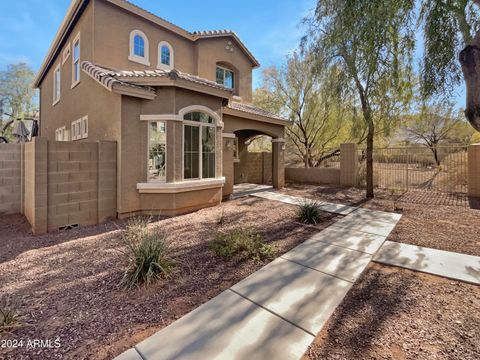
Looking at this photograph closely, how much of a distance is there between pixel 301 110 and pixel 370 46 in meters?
10.5

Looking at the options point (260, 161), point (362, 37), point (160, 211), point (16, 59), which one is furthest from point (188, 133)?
point (16, 59)

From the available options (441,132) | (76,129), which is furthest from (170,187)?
(441,132)

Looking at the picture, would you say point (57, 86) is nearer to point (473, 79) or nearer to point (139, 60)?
point (139, 60)

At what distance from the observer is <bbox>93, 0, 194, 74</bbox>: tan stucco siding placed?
9.59 metres

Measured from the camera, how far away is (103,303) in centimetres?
332

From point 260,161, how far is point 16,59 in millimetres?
33883

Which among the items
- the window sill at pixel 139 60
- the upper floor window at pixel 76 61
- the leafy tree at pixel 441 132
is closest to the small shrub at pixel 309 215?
the window sill at pixel 139 60

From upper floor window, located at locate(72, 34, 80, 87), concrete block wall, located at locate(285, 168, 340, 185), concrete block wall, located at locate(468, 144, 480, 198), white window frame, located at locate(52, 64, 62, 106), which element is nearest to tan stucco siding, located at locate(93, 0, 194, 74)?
upper floor window, located at locate(72, 34, 80, 87)

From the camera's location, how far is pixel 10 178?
768 centimetres

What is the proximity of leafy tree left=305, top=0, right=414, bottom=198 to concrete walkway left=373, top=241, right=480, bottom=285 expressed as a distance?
5.39 metres

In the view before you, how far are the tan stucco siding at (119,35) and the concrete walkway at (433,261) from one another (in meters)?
11.8

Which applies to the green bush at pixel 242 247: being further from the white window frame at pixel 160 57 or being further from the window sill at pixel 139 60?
the white window frame at pixel 160 57

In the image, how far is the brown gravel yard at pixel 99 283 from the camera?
108 inches

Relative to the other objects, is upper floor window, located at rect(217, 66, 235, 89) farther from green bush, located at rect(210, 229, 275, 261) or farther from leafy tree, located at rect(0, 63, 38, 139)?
leafy tree, located at rect(0, 63, 38, 139)
